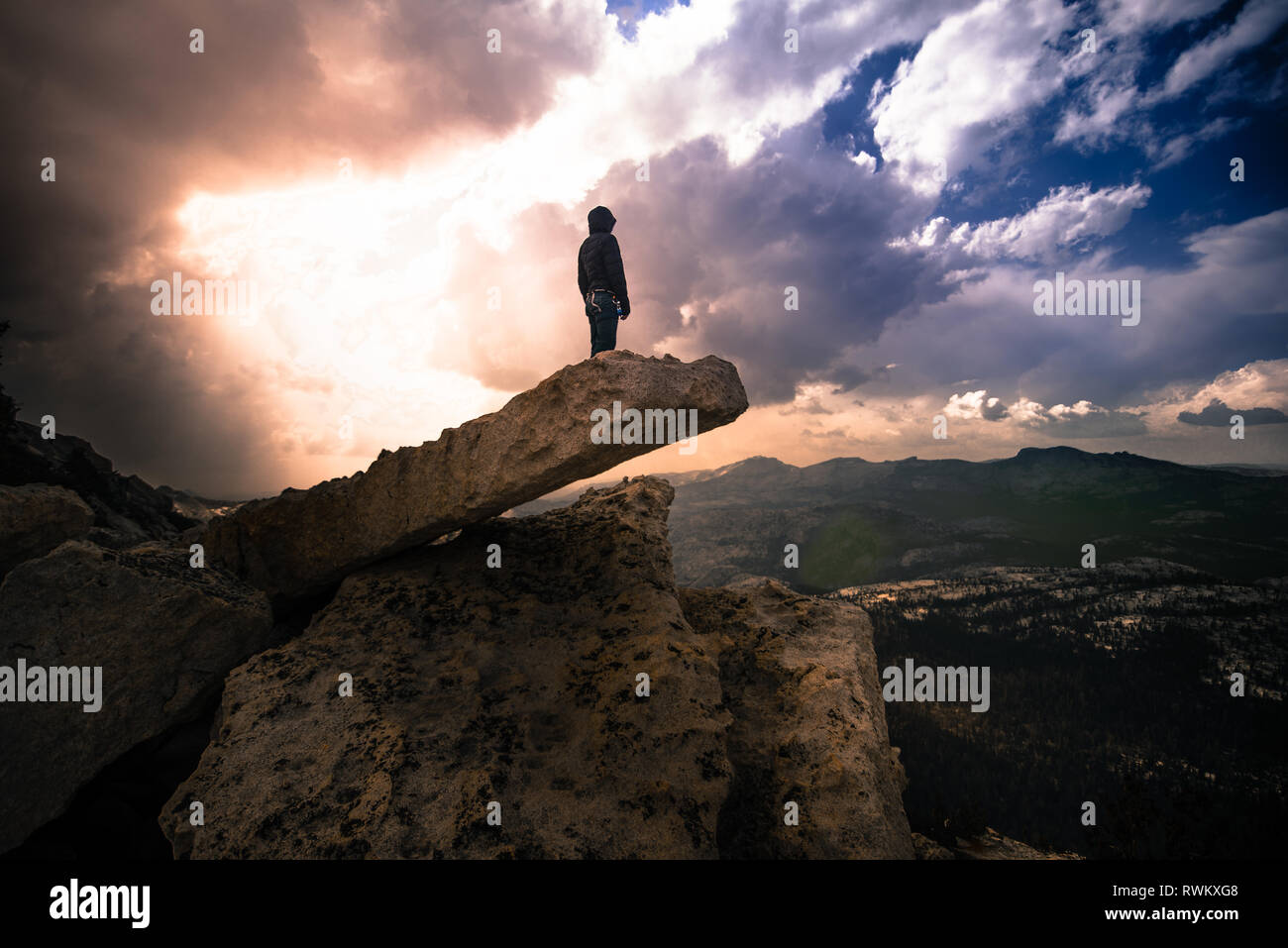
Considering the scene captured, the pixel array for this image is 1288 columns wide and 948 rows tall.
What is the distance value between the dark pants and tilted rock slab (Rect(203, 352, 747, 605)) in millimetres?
3748

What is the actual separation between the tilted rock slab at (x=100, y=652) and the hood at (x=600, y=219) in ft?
33.2

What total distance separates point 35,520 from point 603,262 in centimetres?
1153

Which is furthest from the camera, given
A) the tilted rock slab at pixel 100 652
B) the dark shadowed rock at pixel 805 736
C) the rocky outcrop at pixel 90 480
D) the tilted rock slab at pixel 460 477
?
the rocky outcrop at pixel 90 480

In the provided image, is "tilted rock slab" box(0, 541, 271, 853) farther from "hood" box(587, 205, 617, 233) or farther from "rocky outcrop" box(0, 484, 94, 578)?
"hood" box(587, 205, 617, 233)

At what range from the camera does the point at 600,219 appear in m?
13.1

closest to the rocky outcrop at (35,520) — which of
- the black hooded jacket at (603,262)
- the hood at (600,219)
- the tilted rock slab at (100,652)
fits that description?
the tilted rock slab at (100,652)

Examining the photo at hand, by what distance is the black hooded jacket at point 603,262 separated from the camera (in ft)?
41.2

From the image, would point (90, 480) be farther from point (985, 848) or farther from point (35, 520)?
point (985, 848)

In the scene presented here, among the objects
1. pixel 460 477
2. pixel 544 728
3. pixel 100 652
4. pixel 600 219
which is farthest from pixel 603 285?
pixel 100 652

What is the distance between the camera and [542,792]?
256 inches

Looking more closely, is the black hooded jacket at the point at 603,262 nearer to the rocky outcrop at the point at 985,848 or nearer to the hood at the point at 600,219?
the hood at the point at 600,219
